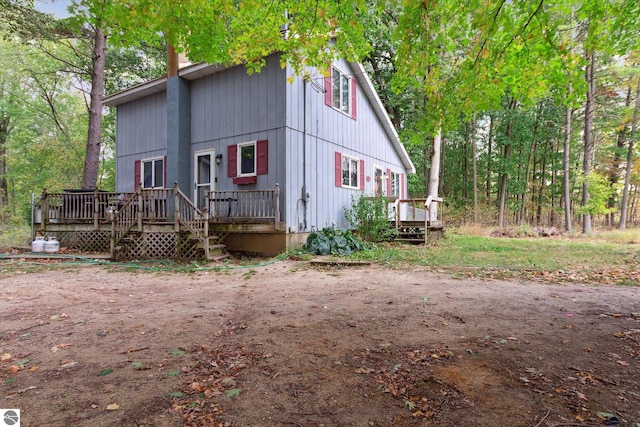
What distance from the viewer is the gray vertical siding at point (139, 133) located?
1190cm

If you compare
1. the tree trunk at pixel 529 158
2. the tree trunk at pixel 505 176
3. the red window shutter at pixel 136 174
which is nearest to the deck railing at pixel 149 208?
the red window shutter at pixel 136 174

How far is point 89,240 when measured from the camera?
9.61m

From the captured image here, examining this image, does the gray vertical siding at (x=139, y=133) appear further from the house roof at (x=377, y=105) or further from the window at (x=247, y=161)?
the house roof at (x=377, y=105)

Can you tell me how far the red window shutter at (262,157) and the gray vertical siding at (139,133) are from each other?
4.11m

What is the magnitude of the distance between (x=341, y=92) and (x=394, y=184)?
18.7 ft

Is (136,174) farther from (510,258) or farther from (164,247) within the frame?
(510,258)

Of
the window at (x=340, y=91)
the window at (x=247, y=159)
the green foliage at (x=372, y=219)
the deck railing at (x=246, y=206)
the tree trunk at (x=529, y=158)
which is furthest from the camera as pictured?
the tree trunk at (x=529, y=158)

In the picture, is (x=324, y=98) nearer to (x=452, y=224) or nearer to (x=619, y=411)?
(x=619, y=411)

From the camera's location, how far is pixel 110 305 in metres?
4.50

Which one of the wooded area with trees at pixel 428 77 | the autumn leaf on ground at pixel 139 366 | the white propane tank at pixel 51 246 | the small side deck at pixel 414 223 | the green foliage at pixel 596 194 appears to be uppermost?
the wooded area with trees at pixel 428 77

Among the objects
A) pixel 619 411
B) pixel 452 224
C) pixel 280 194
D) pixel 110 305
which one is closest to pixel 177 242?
pixel 280 194

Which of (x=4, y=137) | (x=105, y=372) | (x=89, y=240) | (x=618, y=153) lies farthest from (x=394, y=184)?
(x=4, y=137)

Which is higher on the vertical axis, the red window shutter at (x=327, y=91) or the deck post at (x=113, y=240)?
the red window shutter at (x=327, y=91)

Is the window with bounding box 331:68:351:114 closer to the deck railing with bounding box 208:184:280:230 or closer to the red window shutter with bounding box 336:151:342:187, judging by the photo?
the red window shutter with bounding box 336:151:342:187
